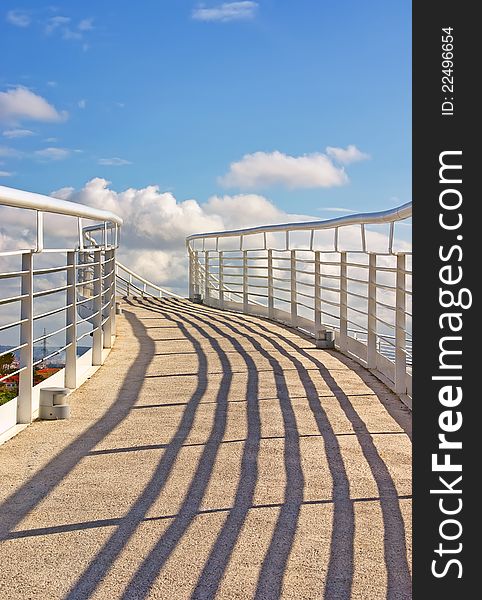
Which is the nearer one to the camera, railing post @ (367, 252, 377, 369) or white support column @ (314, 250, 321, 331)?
railing post @ (367, 252, 377, 369)

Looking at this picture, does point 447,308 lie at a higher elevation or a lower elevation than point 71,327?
higher

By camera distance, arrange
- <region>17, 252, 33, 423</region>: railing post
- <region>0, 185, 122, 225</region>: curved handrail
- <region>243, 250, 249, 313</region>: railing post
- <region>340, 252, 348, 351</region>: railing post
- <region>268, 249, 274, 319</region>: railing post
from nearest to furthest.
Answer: <region>0, 185, 122, 225</region>: curved handrail, <region>17, 252, 33, 423</region>: railing post, <region>340, 252, 348, 351</region>: railing post, <region>268, 249, 274, 319</region>: railing post, <region>243, 250, 249, 313</region>: railing post

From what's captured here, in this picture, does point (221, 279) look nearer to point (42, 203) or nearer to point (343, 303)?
point (343, 303)

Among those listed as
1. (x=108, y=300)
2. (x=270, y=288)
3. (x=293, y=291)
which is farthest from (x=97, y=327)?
(x=270, y=288)

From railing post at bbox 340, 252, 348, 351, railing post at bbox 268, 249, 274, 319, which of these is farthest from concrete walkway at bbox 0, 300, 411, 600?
railing post at bbox 268, 249, 274, 319

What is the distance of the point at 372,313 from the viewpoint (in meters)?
8.30

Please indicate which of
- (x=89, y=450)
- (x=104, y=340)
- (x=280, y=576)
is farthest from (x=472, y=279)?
(x=104, y=340)

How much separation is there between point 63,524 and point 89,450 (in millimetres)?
1351

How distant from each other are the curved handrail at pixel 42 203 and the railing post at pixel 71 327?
44cm

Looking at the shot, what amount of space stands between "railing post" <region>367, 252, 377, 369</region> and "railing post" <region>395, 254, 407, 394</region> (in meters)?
0.93

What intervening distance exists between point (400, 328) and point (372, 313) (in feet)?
3.94

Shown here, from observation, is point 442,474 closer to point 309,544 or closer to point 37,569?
point 309,544

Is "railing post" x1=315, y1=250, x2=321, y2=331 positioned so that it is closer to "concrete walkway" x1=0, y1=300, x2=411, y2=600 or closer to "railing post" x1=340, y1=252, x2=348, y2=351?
"railing post" x1=340, y1=252, x2=348, y2=351

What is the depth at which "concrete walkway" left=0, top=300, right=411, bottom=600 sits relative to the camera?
3.36 m
